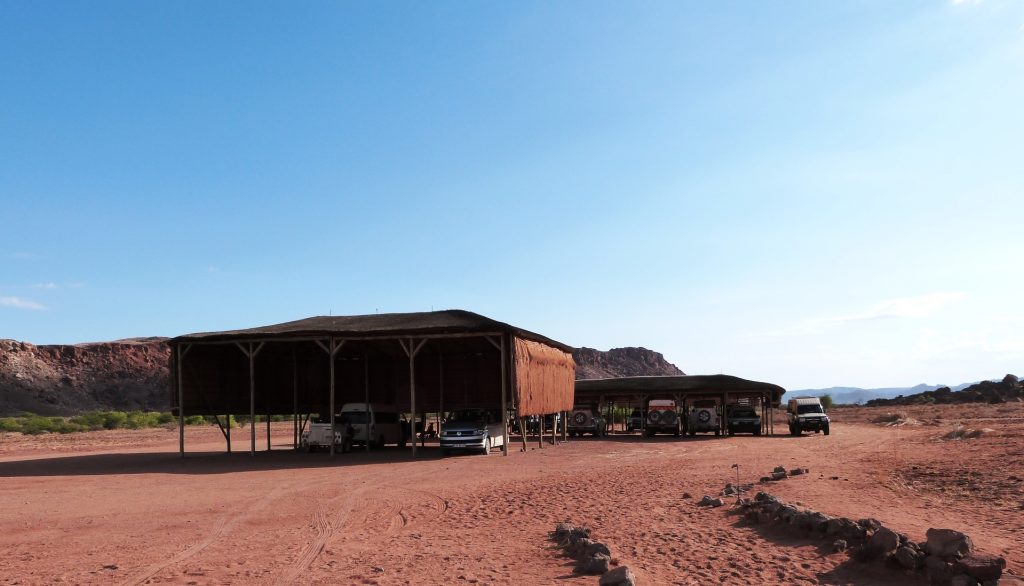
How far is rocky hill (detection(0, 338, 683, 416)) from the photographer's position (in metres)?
93.2

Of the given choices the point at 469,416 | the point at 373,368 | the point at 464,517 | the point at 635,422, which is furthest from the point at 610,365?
the point at 464,517

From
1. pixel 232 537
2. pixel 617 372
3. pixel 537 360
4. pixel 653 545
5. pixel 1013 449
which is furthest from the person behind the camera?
pixel 617 372

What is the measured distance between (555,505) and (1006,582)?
787cm

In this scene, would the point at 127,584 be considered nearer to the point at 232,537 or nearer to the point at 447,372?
the point at 232,537

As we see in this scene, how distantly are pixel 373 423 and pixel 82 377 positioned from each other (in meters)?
90.5

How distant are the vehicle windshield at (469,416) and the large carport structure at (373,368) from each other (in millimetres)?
1238

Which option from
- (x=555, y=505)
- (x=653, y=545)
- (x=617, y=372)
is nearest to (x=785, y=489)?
(x=555, y=505)

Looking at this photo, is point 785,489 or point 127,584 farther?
point 785,489

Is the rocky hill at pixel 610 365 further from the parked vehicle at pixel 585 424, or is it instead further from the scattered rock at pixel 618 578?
the scattered rock at pixel 618 578

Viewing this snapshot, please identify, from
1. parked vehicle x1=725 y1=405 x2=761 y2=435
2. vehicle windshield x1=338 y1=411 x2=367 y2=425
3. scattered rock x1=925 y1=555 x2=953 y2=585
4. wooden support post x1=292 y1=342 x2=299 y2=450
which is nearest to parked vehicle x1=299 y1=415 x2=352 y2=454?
vehicle windshield x1=338 y1=411 x2=367 y2=425

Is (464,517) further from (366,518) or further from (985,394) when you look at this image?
(985,394)

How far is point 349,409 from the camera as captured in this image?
106 feet

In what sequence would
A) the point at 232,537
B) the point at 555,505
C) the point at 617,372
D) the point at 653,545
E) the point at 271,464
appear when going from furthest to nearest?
the point at 617,372 < the point at 271,464 < the point at 555,505 < the point at 232,537 < the point at 653,545

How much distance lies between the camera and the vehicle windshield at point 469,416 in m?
29.8
